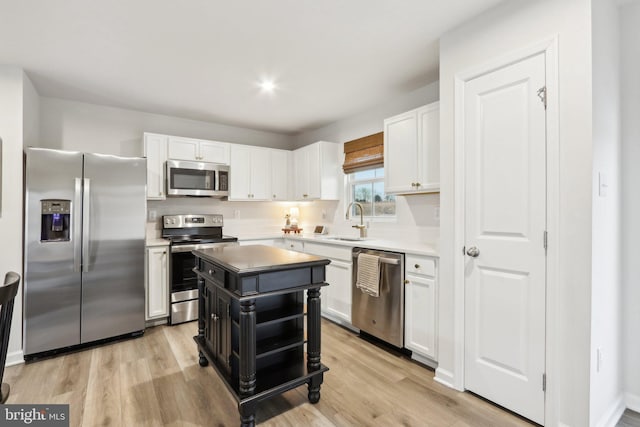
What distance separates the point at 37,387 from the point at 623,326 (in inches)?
155

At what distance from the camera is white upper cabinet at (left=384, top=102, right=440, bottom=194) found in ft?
8.70

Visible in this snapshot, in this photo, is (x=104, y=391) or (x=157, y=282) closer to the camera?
(x=104, y=391)

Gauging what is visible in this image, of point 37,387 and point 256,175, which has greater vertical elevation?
point 256,175

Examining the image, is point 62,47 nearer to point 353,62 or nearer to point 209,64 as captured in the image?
point 209,64

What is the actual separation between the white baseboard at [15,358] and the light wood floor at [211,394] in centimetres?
7

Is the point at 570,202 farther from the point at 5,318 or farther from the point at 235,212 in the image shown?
the point at 235,212

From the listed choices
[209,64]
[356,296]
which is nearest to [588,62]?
[356,296]

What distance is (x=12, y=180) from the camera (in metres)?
2.59

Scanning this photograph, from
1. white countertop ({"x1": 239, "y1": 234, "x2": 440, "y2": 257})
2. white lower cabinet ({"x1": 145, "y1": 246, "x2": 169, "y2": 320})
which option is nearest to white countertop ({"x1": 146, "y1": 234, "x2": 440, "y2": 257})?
white countertop ({"x1": 239, "y1": 234, "x2": 440, "y2": 257})

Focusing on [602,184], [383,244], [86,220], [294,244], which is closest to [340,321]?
[383,244]

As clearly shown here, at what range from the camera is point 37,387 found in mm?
2189

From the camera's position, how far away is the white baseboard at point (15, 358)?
8.34 feet

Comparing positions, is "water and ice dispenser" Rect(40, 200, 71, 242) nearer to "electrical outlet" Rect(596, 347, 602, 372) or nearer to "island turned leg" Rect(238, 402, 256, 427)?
Answer: "island turned leg" Rect(238, 402, 256, 427)

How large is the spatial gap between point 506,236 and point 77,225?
11.1 feet
